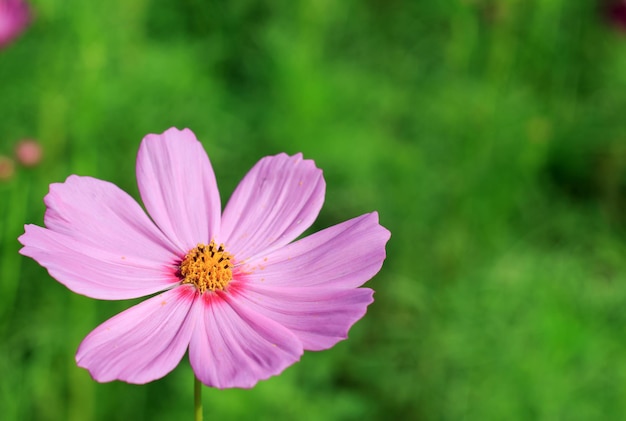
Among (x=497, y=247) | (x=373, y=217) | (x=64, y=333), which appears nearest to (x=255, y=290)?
(x=373, y=217)

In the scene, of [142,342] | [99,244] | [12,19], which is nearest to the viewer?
[142,342]

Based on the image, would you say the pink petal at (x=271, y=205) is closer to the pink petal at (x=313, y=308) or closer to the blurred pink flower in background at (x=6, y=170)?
the pink petal at (x=313, y=308)

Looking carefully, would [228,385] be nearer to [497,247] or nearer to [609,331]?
[609,331]

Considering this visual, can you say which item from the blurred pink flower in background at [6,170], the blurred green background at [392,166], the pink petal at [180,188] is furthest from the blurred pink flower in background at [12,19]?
the pink petal at [180,188]

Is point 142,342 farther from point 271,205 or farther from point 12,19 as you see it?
point 12,19

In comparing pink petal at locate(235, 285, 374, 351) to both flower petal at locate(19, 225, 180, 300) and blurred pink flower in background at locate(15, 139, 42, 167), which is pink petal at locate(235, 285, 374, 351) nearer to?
flower petal at locate(19, 225, 180, 300)

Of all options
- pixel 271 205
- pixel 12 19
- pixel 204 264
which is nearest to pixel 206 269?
pixel 204 264
